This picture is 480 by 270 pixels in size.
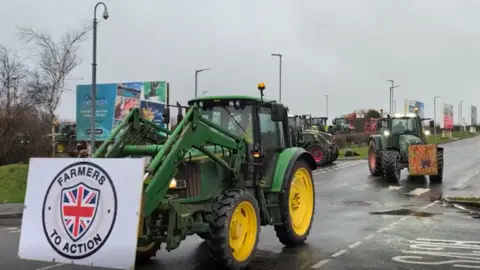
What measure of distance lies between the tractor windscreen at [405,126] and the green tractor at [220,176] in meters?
14.2

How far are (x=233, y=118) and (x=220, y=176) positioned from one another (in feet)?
3.86

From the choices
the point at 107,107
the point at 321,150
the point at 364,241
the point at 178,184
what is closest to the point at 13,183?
the point at 107,107

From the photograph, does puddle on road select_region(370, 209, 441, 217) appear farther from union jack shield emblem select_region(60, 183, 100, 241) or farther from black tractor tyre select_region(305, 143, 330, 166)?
black tractor tyre select_region(305, 143, 330, 166)

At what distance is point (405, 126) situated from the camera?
2334cm

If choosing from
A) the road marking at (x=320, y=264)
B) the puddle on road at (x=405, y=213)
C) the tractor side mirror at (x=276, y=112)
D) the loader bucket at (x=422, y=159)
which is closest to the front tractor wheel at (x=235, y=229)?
the road marking at (x=320, y=264)

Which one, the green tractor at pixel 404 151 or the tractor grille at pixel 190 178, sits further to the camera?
the green tractor at pixel 404 151

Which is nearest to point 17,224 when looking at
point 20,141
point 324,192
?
point 324,192

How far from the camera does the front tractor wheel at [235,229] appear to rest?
7.15 m

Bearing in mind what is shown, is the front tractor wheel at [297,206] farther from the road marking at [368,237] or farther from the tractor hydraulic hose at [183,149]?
the tractor hydraulic hose at [183,149]

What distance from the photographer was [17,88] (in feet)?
123

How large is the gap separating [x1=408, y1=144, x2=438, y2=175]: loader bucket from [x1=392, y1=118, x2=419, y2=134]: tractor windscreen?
1.70 meters

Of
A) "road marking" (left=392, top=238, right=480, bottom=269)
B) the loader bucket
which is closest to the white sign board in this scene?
"road marking" (left=392, top=238, right=480, bottom=269)

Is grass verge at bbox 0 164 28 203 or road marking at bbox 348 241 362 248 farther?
grass verge at bbox 0 164 28 203

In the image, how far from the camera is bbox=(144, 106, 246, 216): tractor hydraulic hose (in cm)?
663
